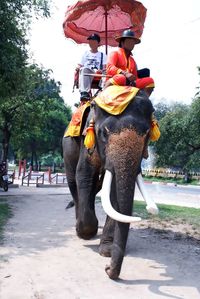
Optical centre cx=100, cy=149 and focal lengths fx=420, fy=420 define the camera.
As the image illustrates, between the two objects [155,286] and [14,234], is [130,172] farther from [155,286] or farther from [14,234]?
[14,234]

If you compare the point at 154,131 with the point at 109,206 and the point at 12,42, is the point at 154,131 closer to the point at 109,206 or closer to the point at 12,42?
the point at 109,206

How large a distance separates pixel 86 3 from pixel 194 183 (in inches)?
1336

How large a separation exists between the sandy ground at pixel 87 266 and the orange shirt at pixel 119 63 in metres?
2.61

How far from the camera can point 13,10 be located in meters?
11.7

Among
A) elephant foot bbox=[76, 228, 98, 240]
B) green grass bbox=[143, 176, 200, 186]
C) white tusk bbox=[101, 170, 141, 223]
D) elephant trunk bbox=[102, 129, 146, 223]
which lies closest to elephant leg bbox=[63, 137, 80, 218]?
elephant foot bbox=[76, 228, 98, 240]

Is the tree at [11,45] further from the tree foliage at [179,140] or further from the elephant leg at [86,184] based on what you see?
the tree foliage at [179,140]

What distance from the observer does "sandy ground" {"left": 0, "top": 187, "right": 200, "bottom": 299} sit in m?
4.42

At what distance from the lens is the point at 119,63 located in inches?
233

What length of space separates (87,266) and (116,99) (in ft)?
7.08

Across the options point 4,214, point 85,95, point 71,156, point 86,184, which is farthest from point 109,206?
point 4,214

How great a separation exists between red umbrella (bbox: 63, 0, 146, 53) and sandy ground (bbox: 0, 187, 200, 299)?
3.74m

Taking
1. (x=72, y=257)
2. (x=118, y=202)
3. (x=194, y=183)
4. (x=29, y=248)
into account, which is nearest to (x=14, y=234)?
(x=29, y=248)

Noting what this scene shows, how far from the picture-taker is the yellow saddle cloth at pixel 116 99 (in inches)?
197

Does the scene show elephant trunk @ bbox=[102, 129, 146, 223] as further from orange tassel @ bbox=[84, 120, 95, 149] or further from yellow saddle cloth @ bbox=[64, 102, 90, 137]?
yellow saddle cloth @ bbox=[64, 102, 90, 137]
